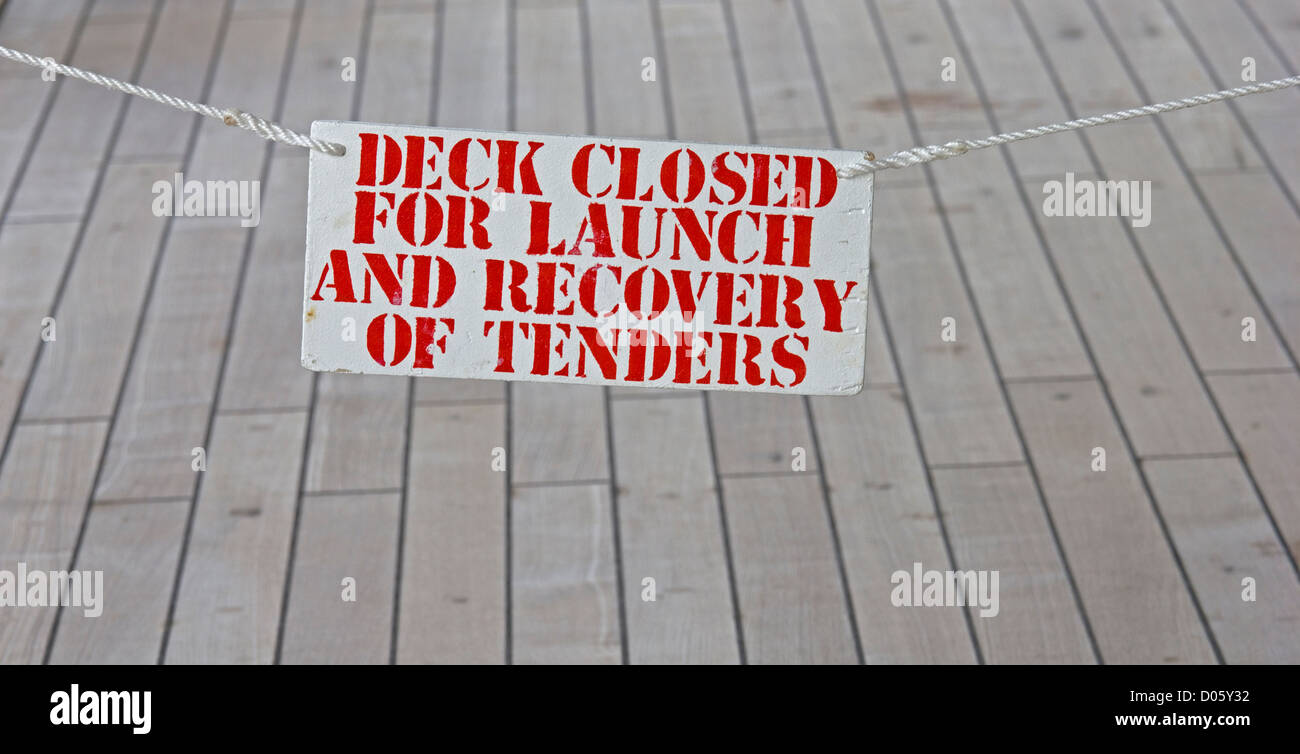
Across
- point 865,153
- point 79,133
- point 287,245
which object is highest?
point 79,133

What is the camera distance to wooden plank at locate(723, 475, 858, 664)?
170 cm

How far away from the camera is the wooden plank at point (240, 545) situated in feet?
5.57

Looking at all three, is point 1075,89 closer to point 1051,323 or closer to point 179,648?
point 1051,323

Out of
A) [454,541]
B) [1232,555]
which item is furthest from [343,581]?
[1232,555]

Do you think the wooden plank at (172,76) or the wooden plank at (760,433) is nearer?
the wooden plank at (760,433)

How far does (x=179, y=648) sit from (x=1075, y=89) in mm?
1978

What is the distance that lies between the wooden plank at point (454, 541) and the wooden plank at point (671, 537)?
0.18 meters

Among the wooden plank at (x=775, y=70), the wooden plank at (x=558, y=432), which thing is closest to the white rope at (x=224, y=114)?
the wooden plank at (x=558, y=432)

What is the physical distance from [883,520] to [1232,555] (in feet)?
1.52

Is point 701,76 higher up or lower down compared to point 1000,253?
higher up

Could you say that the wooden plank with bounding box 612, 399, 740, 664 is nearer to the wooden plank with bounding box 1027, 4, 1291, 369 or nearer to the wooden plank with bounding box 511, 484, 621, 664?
the wooden plank with bounding box 511, 484, 621, 664

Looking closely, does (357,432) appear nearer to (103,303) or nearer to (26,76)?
(103,303)

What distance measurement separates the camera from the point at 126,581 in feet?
5.80

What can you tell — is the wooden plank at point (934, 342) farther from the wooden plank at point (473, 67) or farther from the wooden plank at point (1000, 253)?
the wooden plank at point (473, 67)
